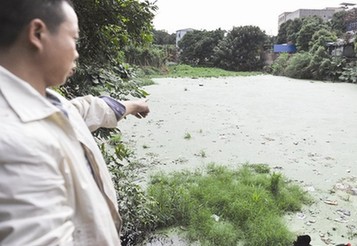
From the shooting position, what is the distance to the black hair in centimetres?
42

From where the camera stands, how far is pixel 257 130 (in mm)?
4285

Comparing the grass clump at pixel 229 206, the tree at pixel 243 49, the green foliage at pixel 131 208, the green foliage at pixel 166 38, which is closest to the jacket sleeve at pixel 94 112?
the green foliage at pixel 131 208

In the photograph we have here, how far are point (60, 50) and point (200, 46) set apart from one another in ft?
63.6

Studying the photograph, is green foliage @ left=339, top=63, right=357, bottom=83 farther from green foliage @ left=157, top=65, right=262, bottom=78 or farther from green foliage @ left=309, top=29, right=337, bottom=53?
green foliage @ left=157, top=65, right=262, bottom=78

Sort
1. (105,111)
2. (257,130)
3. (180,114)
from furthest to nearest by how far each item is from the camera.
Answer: (180,114) → (257,130) → (105,111)

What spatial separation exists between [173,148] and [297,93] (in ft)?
17.3

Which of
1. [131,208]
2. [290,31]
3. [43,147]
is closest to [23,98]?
[43,147]

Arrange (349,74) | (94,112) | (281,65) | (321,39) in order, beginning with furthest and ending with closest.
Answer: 1. (281,65)
2. (321,39)
3. (349,74)
4. (94,112)

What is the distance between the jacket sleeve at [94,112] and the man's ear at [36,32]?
233mm

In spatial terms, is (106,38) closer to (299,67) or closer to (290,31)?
(299,67)

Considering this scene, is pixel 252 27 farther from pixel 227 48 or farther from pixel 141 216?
pixel 141 216

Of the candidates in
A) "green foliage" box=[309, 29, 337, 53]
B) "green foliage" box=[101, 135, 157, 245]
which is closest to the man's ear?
"green foliage" box=[101, 135, 157, 245]

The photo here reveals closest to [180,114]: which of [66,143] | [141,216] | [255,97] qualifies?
[255,97]

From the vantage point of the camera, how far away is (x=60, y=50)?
464 mm
